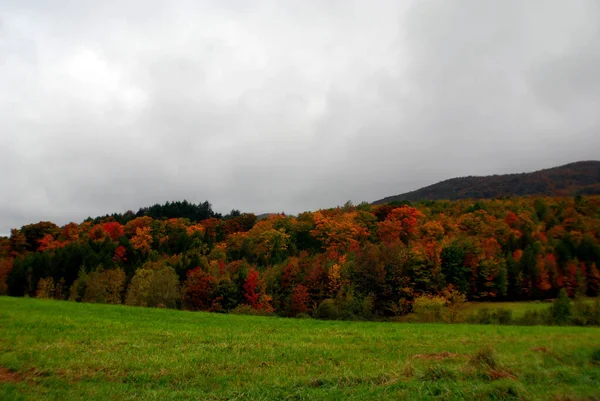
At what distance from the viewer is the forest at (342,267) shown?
182 feet

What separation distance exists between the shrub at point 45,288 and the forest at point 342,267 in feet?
0.84

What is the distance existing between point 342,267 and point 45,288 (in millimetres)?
57734

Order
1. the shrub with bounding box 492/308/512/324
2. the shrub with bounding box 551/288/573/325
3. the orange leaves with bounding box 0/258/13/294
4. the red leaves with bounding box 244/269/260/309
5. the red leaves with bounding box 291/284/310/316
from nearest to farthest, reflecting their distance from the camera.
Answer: the shrub with bounding box 551/288/573/325, the shrub with bounding box 492/308/512/324, the red leaves with bounding box 291/284/310/316, the red leaves with bounding box 244/269/260/309, the orange leaves with bounding box 0/258/13/294

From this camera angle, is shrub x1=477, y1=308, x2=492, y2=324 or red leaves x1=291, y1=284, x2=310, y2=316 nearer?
shrub x1=477, y1=308, x2=492, y2=324

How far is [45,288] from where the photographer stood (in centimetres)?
7500

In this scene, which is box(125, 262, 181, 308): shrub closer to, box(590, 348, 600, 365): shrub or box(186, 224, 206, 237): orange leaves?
box(186, 224, 206, 237): orange leaves

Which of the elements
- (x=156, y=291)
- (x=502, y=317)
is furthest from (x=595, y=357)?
(x=156, y=291)

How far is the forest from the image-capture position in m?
55.6

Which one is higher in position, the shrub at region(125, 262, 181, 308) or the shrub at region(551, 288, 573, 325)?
the shrub at region(125, 262, 181, 308)

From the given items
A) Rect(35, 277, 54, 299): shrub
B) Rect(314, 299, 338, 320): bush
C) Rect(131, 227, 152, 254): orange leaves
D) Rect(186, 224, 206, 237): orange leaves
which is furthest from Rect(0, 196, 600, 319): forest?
Rect(186, 224, 206, 237): orange leaves

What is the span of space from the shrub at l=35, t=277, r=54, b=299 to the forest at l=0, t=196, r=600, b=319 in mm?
256

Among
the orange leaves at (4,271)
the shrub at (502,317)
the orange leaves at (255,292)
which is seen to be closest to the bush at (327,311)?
the orange leaves at (255,292)

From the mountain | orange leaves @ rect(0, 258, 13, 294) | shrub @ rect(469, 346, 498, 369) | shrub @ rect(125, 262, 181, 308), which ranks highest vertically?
the mountain

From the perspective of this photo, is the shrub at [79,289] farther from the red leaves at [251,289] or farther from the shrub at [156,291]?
the red leaves at [251,289]
